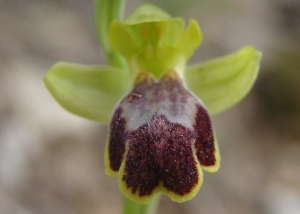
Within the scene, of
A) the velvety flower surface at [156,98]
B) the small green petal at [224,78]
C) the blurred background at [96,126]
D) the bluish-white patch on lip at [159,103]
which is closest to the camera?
the velvety flower surface at [156,98]

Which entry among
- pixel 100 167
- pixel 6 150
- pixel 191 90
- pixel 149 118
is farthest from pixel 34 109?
pixel 149 118

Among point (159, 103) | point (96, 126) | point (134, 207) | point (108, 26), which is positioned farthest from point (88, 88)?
point (96, 126)

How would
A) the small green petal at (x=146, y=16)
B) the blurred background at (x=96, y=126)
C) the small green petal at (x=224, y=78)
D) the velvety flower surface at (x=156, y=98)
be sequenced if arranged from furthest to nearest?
1. the blurred background at (x=96, y=126)
2. the small green petal at (x=224, y=78)
3. the small green petal at (x=146, y=16)
4. the velvety flower surface at (x=156, y=98)

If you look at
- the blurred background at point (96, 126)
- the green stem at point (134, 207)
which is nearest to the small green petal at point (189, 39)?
the green stem at point (134, 207)

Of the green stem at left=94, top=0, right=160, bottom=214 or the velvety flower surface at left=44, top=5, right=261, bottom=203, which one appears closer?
the velvety flower surface at left=44, top=5, right=261, bottom=203

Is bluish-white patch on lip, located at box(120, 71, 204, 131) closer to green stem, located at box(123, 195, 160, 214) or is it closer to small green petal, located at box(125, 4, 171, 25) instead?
small green petal, located at box(125, 4, 171, 25)

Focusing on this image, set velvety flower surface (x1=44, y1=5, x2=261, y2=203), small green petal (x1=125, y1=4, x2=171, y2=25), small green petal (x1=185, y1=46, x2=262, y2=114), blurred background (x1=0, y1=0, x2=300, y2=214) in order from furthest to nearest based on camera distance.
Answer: blurred background (x1=0, y1=0, x2=300, y2=214)
small green petal (x1=185, y1=46, x2=262, y2=114)
small green petal (x1=125, y1=4, x2=171, y2=25)
velvety flower surface (x1=44, y1=5, x2=261, y2=203)

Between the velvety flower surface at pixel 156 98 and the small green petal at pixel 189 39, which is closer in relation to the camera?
the velvety flower surface at pixel 156 98

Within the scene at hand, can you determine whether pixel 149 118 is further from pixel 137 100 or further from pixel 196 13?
pixel 196 13

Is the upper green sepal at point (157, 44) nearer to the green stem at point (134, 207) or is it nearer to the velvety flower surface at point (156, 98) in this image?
the velvety flower surface at point (156, 98)

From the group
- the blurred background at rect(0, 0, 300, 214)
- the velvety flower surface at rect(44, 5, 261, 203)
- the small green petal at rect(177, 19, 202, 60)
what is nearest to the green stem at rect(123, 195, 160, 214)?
the velvety flower surface at rect(44, 5, 261, 203)
